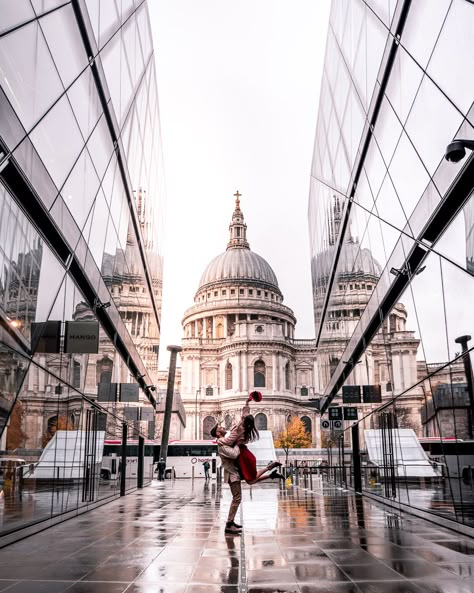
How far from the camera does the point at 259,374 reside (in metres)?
108

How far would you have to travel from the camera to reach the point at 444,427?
11.7 metres

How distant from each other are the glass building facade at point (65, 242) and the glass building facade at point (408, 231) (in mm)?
6568

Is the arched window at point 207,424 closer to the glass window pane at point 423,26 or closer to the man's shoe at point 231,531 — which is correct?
the man's shoe at point 231,531

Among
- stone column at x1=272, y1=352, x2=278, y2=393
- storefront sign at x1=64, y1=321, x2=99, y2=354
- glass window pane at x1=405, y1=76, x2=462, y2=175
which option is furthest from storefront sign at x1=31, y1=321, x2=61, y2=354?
stone column at x1=272, y1=352, x2=278, y2=393

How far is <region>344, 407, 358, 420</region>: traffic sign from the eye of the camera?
25484 millimetres

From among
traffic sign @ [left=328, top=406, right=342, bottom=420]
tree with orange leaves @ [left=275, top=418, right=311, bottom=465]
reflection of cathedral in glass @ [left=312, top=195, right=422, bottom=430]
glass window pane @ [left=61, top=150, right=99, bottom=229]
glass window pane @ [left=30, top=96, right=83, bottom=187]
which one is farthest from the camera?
tree with orange leaves @ [left=275, top=418, right=311, bottom=465]

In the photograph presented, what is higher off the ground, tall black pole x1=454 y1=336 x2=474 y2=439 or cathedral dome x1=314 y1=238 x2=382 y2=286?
cathedral dome x1=314 y1=238 x2=382 y2=286

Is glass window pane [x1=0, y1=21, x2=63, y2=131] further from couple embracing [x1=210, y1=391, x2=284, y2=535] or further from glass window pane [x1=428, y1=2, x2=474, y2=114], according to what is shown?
glass window pane [x1=428, y1=2, x2=474, y2=114]

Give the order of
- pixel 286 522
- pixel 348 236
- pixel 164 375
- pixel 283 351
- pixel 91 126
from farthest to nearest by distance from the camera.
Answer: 1. pixel 164 375
2. pixel 283 351
3. pixel 348 236
4. pixel 91 126
5. pixel 286 522

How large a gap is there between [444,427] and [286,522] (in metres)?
3.78

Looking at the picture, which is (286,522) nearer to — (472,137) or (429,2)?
(472,137)

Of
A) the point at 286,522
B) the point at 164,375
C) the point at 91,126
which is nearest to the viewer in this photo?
the point at 286,522

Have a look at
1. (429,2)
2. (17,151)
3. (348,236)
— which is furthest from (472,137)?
(348,236)

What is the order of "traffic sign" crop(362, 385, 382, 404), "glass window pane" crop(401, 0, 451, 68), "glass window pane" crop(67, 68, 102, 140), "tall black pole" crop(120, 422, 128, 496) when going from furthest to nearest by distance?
"tall black pole" crop(120, 422, 128, 496), "traffic sign" crop(362, 385, 382, 404), "glass window pane" crop(67, 68, 102, 140), "glass window pane" crop(401, 0, 451, 68)
